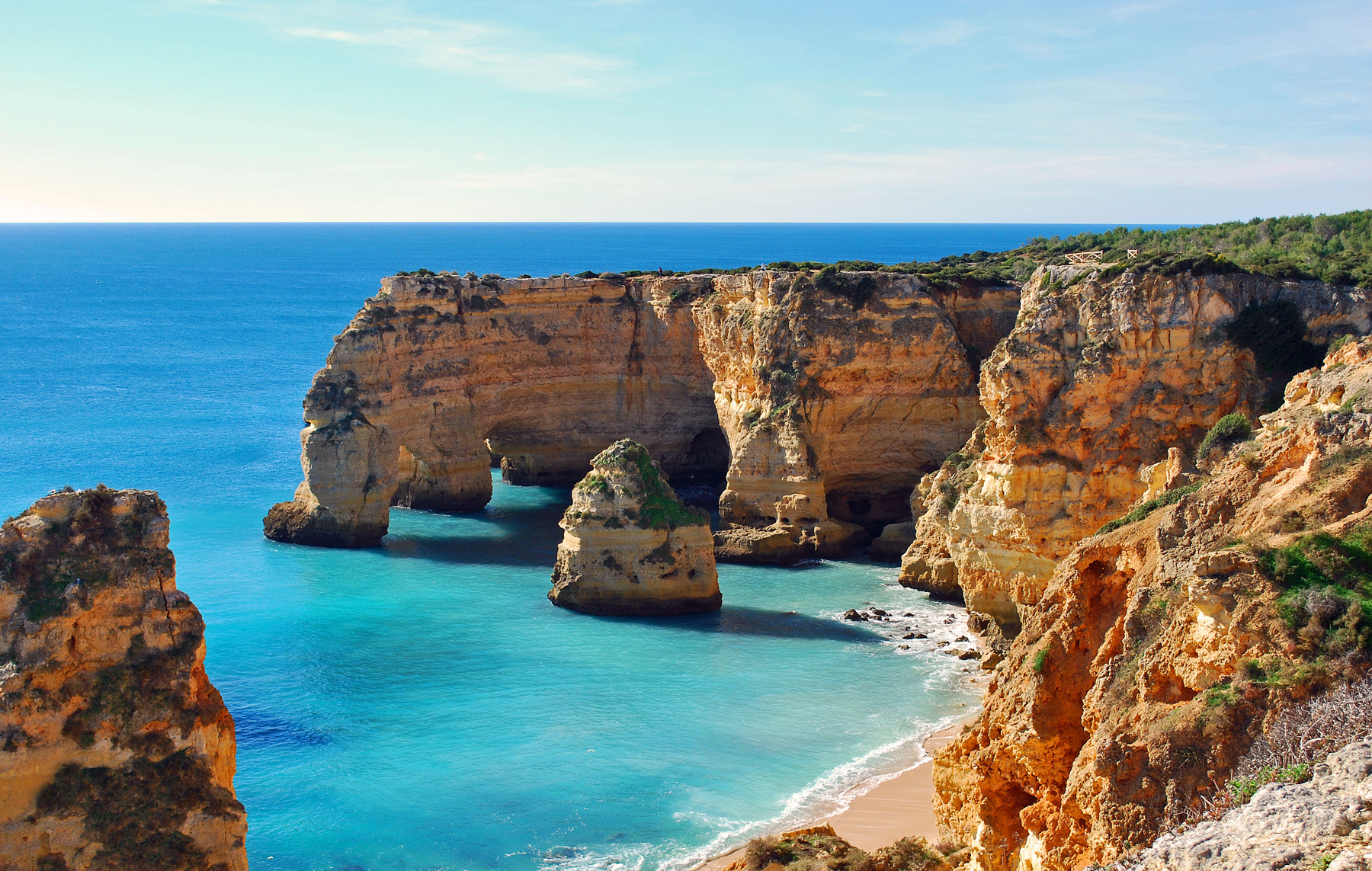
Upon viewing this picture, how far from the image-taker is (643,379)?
53469 millimetres

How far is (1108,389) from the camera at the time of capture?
29406mm

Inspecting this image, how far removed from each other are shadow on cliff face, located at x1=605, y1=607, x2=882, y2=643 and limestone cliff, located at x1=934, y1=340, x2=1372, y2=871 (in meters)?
16.6

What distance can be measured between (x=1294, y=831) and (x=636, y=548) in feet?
88.4

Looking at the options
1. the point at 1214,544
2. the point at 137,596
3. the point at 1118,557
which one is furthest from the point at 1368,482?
the point at 137,596

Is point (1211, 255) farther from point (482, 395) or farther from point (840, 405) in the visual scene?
point (482, 395)

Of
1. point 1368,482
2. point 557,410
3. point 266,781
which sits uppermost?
point 1368,482

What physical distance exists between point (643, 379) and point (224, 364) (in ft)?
180

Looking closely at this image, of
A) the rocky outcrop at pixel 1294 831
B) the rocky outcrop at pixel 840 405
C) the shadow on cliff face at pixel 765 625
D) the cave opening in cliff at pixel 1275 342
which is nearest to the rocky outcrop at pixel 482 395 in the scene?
the rocky outcrop at pixel 840 405

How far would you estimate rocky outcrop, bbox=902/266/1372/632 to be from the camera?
95.2ft

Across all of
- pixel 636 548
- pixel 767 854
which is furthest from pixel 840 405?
pixel 767 854

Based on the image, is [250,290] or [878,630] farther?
[250,290]

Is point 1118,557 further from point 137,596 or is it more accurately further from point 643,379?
point 643,379

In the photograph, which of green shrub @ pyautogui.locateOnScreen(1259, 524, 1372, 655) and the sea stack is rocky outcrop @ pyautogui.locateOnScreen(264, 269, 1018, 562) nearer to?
the sea stack

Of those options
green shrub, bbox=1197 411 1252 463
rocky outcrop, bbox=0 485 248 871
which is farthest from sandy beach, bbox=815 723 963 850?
rocky outcrop, bbox=0 485 248 871
